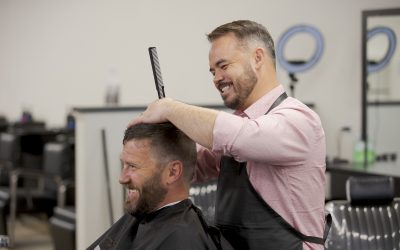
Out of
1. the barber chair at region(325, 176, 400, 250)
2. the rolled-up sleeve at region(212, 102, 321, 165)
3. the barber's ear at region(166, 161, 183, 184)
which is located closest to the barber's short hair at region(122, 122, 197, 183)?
the barber's ear at region(166, 161, 183, 184)

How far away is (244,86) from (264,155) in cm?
21

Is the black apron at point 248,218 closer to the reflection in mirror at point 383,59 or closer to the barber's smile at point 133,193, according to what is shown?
the barber's smile at point 133,193

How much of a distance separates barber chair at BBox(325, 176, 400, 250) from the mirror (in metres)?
1.60

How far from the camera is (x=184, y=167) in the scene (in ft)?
5.63

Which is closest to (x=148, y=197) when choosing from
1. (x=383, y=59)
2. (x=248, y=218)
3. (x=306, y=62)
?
(x=248, y=218)

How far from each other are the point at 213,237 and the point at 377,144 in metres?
2.78

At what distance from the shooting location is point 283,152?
1.44m

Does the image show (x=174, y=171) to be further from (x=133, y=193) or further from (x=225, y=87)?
(x=225, y=87)

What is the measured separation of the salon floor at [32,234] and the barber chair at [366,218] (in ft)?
10.4

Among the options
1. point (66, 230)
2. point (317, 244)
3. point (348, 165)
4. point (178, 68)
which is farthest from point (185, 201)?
point (178, 68)

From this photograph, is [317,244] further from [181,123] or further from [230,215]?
[181,123]

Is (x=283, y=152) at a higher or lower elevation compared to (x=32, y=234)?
higher

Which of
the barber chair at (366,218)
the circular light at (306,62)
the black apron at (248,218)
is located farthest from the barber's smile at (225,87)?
the circular light at (306,62)

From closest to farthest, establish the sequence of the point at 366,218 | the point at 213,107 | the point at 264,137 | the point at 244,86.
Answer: the point at 264,137 < the point at 244,86 < the point at 366,218 < the point at 213,107
